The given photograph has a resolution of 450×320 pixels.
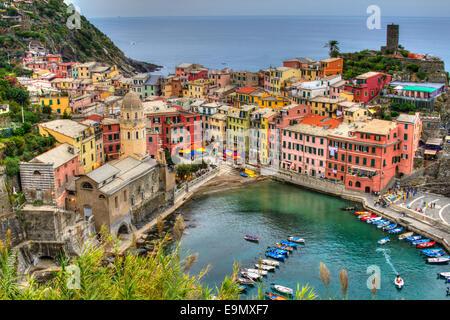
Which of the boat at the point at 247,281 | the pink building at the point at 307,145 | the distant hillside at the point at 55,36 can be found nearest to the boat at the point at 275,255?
the boat at the point at 247,281

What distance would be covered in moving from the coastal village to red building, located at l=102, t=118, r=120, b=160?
100mm

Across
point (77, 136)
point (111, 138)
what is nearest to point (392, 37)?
point (111, 138)

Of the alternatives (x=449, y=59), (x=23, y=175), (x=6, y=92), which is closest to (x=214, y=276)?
(x=23, y=175)

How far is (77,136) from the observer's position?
42.9 m

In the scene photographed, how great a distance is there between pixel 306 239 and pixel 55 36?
244 feet

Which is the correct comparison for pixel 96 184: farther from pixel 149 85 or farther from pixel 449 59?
pixel 449 59

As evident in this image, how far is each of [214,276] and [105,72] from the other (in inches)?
2298

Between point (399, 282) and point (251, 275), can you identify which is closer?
point (399, 282)

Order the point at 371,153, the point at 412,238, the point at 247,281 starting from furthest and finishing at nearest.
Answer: the point at 371,153 < the point at 412,238 < the point at 247,281

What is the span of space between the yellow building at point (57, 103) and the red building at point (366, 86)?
108 feet

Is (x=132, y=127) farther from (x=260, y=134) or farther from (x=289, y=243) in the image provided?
(x=289, y=243)

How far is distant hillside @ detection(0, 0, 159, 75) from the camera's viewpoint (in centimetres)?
8644

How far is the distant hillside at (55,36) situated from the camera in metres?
86.4

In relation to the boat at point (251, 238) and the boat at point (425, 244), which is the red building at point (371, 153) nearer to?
the boat at point (425, 244)
